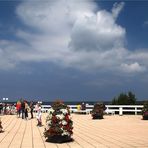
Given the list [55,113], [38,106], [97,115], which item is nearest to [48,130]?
[55,113]

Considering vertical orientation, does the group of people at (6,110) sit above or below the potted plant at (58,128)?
above

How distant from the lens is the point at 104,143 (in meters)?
16.8

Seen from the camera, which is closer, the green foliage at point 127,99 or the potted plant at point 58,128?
the potted plant at point 58,128

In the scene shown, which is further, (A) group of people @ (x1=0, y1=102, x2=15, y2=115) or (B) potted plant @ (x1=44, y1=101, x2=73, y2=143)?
(A) group of people @ (x1=0, y1=102, x2=15, y2=115)

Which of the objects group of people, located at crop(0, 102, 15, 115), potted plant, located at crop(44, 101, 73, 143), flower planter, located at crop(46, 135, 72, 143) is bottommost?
flower planter, located at crop(46, 135, 72, 143)

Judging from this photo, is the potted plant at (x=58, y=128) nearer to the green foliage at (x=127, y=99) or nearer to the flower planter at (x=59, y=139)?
the flower planter at (x=59, y=139)

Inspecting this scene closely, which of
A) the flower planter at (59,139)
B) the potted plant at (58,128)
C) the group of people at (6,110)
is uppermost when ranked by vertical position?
the group of people at (6,110)

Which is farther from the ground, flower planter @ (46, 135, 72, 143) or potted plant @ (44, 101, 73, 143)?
potted plant @ (44, 101, 73, 143)

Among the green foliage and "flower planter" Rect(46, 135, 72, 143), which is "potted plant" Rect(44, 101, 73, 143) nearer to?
"flower planter" Rect(46, 135, 72, 143)

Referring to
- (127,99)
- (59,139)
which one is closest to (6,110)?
(127,99)

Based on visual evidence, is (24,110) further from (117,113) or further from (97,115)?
(117,113)

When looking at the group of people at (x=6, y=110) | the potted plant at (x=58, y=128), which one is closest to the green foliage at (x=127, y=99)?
the group of people at (x=6, y=110)

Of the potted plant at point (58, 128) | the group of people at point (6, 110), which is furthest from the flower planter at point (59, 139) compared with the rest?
the group of people at point (6, 110)

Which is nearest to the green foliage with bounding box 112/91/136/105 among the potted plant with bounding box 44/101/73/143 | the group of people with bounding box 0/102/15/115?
the group of people with bounding box 0/102/15/115
